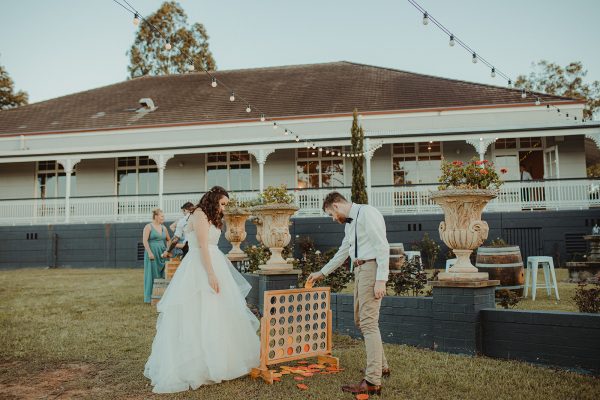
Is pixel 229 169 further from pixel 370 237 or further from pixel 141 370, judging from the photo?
pixel 370 237

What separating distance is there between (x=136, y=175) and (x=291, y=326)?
17658mm

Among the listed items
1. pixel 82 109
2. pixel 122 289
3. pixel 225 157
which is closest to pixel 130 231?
pixel 225 157

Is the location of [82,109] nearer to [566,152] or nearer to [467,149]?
[467,149]

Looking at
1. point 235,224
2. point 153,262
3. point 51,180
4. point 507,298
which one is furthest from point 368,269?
point 51,180

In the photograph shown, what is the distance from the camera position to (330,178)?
19312mm

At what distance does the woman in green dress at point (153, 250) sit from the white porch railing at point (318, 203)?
25.8 feet

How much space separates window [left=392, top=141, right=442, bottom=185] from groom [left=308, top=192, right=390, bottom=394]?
48.5ft

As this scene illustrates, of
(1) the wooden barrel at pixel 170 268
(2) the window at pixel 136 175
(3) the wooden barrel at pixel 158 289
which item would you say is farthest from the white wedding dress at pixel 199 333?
(2) the window at pixel 136 175

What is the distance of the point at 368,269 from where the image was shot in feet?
13.1

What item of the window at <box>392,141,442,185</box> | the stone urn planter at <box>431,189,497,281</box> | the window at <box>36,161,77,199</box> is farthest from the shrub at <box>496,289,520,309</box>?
the window at <box>36,161,77,199</box>

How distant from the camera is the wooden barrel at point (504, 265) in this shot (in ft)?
22.8

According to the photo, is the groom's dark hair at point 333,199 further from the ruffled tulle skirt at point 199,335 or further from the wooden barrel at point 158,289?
the wooden barrel at point 158,289

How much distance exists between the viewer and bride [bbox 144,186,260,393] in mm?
4148

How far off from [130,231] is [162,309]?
13.6m
